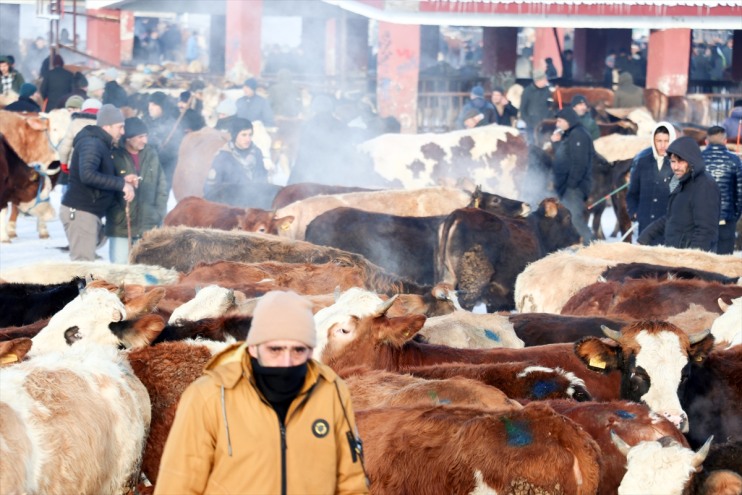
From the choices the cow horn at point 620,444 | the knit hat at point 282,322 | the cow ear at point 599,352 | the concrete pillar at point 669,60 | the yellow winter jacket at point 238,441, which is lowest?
the cow ear at point 599,352

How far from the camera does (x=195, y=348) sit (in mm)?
5371

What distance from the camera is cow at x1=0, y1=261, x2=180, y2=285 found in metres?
9.04

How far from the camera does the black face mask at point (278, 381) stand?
10.8 ft

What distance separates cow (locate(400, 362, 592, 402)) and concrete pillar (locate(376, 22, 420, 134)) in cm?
1903

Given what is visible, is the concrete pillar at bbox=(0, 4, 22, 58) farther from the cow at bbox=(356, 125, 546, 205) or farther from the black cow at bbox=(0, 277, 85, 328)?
the black cow at bbox=(0, 277, 85, 328)

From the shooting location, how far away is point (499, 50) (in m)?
29.5

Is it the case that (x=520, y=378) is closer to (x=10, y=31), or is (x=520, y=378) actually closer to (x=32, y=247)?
(x=32, y=247)

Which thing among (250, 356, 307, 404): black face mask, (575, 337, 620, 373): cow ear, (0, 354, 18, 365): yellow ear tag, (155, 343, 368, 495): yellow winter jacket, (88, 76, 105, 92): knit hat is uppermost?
(88, 76, 105, 92): knit hat

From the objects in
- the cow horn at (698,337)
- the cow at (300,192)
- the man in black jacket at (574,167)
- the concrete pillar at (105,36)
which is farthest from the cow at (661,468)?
the concrete pillar at (105,36)

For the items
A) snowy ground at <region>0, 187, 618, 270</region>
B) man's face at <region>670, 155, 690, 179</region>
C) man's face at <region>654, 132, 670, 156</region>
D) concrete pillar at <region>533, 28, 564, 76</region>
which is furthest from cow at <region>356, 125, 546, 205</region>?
concrete pillar at <region>533, 28, 564, 76</region>

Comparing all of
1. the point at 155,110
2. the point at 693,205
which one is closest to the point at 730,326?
the point at 693,205

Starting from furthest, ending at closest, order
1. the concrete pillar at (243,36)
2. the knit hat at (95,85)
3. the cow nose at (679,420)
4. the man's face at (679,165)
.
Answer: the concrete pillar at (243,36), the knit hat at (95,85), the man's face at (679,165), the cow nose at (679,420)

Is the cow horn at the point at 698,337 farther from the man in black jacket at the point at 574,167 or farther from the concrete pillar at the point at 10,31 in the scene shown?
the concrete pillar at the point at 10,31

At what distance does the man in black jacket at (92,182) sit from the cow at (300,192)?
3.14 metres
